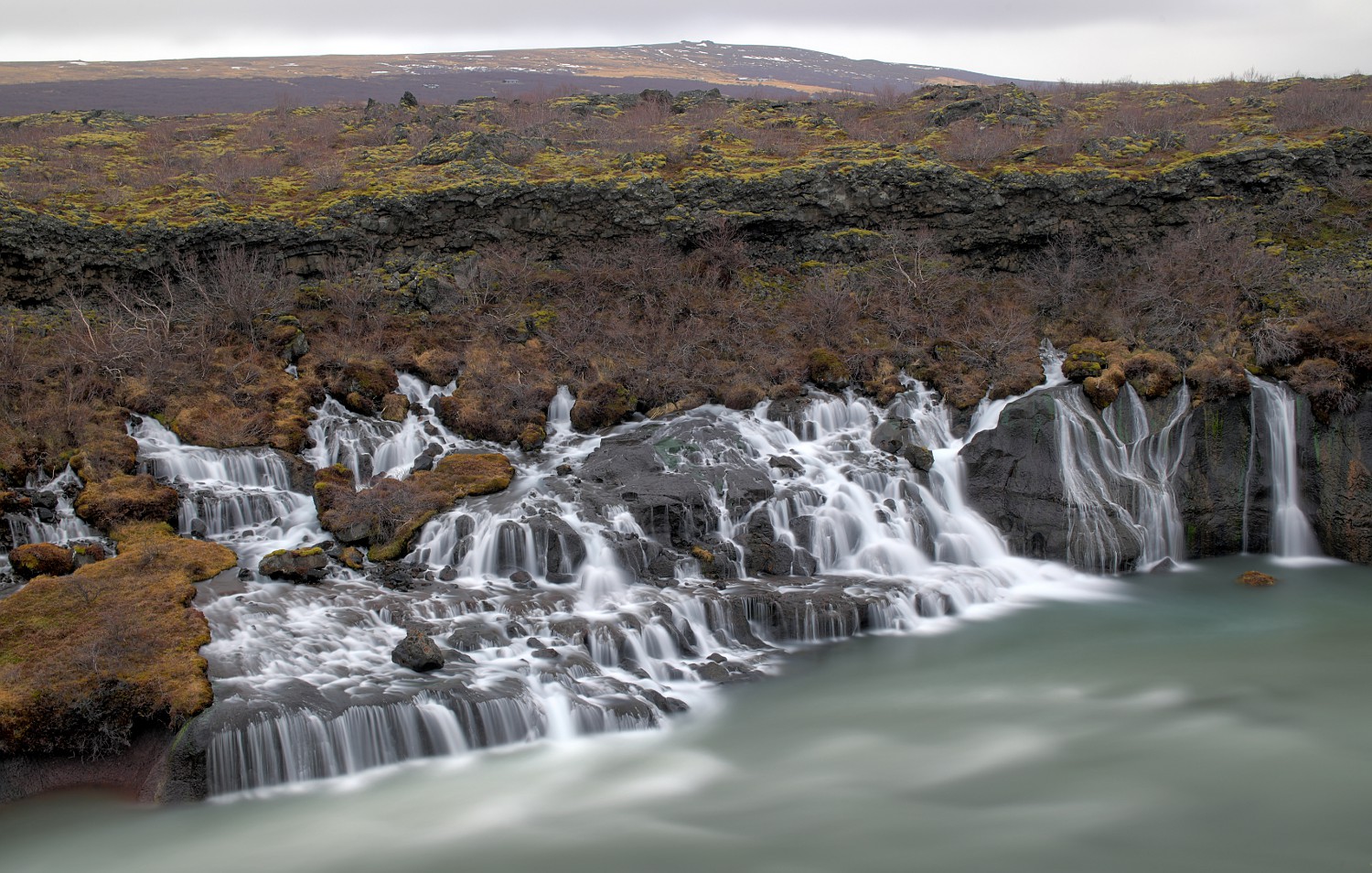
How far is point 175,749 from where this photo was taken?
9438 mm

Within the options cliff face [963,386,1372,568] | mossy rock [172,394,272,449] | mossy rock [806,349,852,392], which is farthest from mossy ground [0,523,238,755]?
cliff face [963,386,1372,568]

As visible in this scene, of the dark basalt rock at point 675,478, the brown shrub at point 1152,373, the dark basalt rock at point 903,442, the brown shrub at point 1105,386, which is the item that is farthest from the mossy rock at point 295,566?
the brown shrub at point 1152,373

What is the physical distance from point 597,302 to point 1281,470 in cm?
1454

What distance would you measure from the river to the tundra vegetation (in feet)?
13.5

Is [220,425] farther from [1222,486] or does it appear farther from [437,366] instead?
[1222,486]

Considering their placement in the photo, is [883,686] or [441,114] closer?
[883,686]

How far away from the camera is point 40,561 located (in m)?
12.9

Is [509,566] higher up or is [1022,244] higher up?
[1022,244]

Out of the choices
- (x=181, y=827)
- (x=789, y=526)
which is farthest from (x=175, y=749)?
(x=789, y=526)

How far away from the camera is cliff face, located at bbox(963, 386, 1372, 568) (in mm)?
16125

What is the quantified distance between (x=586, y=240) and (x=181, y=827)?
17.5 metres

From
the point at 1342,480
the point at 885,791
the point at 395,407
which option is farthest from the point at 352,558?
the point at 1342,480

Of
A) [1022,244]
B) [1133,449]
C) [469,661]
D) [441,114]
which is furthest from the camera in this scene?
[441,114]

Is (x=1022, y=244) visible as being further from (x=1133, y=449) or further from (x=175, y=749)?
(x=175, y=749)
